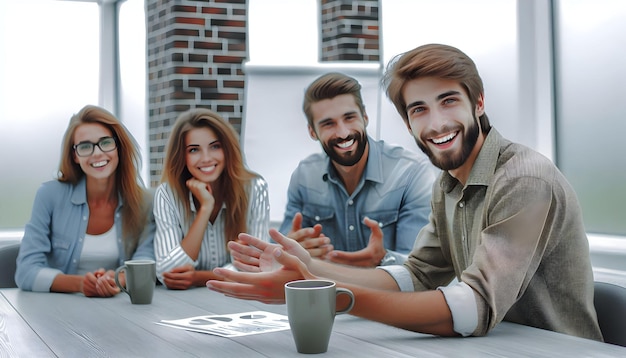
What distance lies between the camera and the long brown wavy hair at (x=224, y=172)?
2707 mm

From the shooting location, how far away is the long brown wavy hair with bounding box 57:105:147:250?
2.59 meters

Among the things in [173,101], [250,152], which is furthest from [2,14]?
[250,152]

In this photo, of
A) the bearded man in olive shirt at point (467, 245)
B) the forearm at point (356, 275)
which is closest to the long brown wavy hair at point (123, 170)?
the bearded man in olive shirt at point (467, 245)

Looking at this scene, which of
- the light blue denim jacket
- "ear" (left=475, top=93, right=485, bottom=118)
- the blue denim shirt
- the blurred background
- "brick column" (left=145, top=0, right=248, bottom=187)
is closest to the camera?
"ear" (left=475, top=93, right=485, bottom=118)

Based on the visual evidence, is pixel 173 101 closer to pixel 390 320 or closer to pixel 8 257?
pixel 8 257

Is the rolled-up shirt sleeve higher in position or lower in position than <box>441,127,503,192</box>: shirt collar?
lower

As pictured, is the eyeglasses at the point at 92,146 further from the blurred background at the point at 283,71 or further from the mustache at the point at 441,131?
the mustache at the point at 441,131

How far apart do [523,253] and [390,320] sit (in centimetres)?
31

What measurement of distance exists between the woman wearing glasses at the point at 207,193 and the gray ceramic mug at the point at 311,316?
4.12 feet

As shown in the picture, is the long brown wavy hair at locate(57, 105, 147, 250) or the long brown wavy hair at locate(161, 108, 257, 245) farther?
the long brown wavy hair at locate(161, 108, 257, 245)

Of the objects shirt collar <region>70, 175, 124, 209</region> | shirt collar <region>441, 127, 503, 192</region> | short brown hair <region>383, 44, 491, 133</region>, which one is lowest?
shirt collar <region>70, 175, 124, 209</region>

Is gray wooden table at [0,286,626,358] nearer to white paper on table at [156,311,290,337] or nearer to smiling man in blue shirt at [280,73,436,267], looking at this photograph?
white paper on table at [156,311,290,337]

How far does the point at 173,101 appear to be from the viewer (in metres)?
4.48

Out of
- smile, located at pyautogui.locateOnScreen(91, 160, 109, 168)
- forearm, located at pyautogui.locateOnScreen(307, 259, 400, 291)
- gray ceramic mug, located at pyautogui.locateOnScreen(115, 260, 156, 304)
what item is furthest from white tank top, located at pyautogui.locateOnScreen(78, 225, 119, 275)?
forearm, located at pyautogui.locateOnScreen(307, 259, 400, 291)
